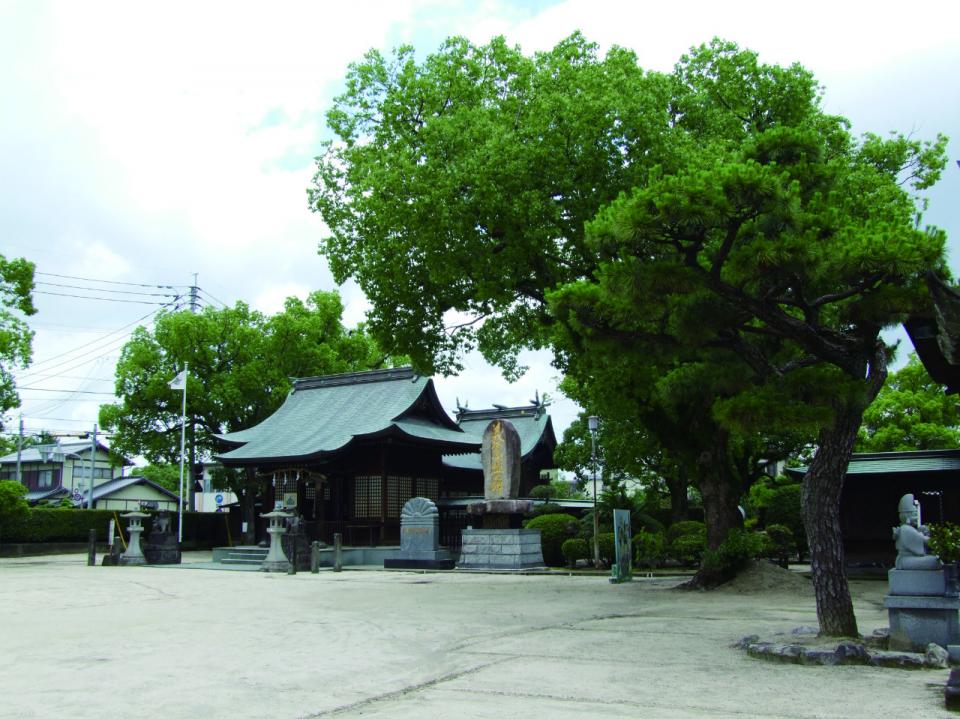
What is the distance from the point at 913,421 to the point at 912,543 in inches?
1076

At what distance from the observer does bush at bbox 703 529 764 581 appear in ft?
55.1

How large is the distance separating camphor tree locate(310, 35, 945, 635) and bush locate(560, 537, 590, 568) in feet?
22.6

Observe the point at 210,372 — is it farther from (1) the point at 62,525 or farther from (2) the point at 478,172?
(2) the point at 478,172

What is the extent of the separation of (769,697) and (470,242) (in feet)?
32.7

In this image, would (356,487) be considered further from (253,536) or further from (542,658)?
(542,658)

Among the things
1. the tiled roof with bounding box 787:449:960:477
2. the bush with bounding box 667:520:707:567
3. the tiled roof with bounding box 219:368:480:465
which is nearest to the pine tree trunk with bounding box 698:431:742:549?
the tiled roof with bounding box 787:449:960:477

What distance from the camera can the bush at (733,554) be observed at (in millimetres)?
16781

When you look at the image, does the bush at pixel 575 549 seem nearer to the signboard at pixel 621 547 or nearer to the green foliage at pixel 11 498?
the signboard at pixel 621 547

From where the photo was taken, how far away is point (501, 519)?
2567 cm

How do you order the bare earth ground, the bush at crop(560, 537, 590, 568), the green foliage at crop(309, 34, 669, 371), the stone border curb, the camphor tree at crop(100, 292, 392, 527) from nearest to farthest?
1. the bare earth ground
2. the stone border curb
3. the green foliage at crop(309, 34, 669, 371)
4. the bush at crop(560, 537, 590, 568)
5. the camphor tree at crop(100, 292, 392, 527)

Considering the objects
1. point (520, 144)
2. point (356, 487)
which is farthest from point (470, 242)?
point (356, 487)

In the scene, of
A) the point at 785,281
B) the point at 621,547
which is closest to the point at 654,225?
the point at 785,281

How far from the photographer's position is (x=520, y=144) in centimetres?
1453

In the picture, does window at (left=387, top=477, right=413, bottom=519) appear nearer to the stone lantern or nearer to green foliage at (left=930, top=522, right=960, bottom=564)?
the stone lantern
